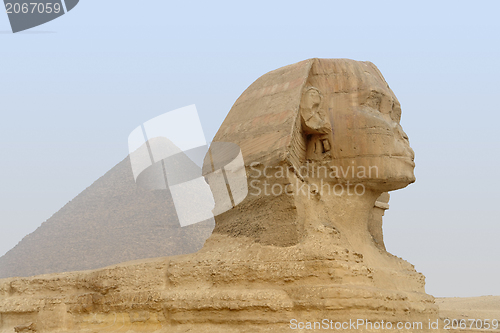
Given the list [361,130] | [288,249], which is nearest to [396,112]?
[361,130]

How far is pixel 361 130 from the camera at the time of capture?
635 cm

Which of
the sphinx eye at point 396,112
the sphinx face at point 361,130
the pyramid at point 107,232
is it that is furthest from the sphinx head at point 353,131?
the pyramid at point 107,232

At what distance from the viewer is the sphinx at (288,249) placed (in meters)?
5.39

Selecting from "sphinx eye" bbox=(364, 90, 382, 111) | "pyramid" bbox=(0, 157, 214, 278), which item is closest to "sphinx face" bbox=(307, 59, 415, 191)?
"sphinx eye" bbox=(364, 90, 382, 111)

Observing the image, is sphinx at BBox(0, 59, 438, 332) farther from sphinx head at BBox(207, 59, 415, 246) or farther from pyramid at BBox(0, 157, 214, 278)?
pyramid at BBox(0, 157, 214, 278)

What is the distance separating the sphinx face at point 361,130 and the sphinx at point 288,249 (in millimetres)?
12

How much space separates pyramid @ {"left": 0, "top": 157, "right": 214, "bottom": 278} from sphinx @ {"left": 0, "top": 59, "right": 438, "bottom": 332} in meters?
23.5

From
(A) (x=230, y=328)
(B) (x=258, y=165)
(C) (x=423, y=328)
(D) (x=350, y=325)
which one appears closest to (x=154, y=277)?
(A) (x=230, y=328)

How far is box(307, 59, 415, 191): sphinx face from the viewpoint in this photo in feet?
20.7

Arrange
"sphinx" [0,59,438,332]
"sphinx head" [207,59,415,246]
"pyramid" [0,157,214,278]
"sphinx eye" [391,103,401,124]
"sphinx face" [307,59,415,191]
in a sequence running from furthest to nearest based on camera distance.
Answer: "pyramid" [0,157,214,278], "sphinx eye" [391,103,401,124], "sphinx face" [307,59,415,191], "sphinx head" [207,59,415,246], "sphinx" [0,59,438,332]

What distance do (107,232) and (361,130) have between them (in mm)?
29704

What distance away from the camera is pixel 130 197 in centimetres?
3716

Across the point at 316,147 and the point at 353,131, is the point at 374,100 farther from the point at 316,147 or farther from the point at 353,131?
the point at 316,147

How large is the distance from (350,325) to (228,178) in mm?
2382
